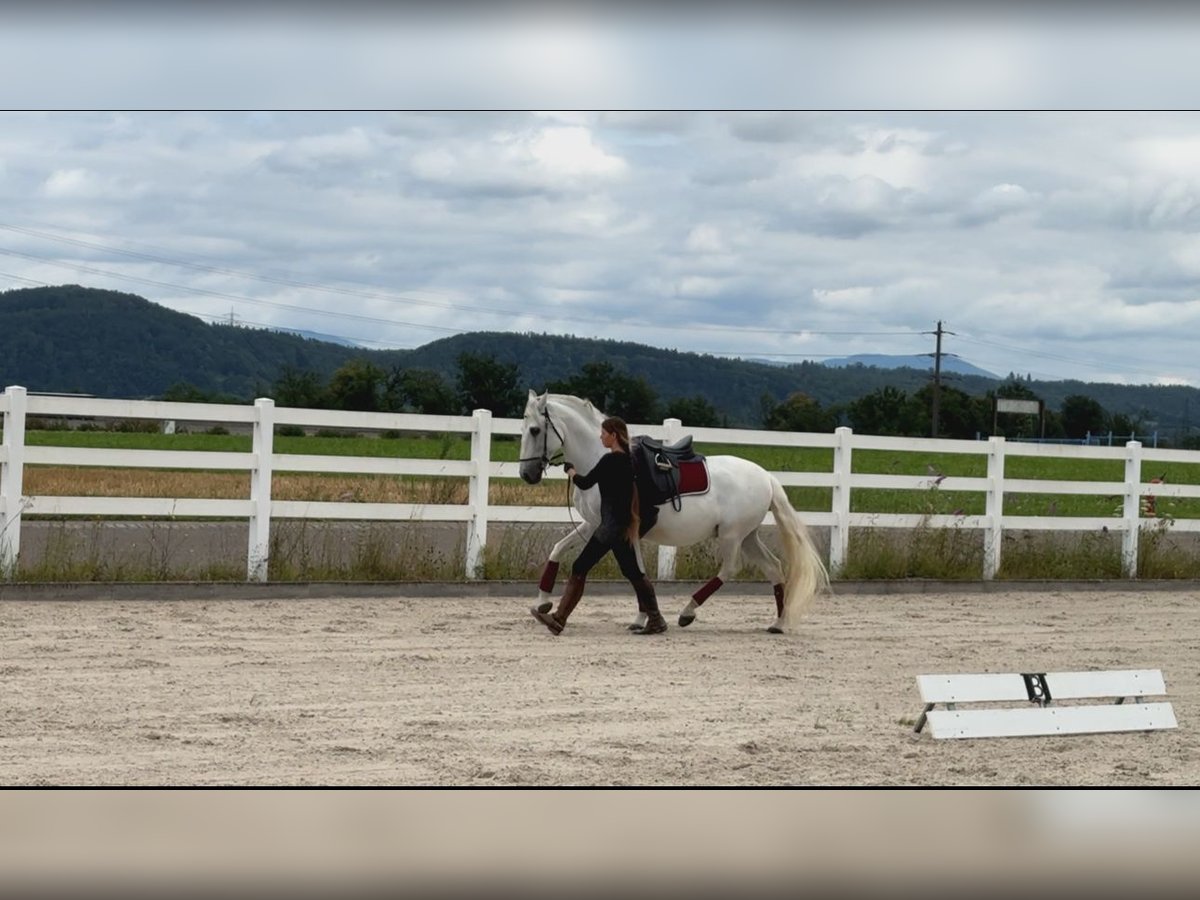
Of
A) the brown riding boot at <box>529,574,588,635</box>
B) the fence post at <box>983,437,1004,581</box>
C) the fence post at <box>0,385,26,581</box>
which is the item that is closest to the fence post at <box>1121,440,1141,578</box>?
the fence post at <box>983,437,1004,581</box>

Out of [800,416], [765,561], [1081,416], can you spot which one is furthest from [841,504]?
[1081,416]

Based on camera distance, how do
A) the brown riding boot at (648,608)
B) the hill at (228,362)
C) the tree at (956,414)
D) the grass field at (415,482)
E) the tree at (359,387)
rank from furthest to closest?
the tree at (956,414) < the hill at (228,362) < the tree at (359,387) < the grass field at (415,482) < the brown riding boot at (648,608)

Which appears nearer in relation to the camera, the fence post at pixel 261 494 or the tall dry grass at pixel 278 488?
the fence post at pixel 261 494

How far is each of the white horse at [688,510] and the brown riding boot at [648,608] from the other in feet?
1.32

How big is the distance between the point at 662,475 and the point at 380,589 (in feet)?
9.30

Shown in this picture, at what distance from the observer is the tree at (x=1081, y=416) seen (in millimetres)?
61250

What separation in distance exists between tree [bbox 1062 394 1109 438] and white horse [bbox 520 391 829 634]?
52.5 meters

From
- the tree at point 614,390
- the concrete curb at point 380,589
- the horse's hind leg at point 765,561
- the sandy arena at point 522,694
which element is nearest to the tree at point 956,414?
the tree at point 614,390

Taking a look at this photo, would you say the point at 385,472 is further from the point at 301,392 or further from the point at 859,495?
the point at 301,392

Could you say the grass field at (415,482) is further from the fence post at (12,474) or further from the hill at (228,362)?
the hill at (228,362)

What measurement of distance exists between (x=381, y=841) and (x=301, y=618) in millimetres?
6010

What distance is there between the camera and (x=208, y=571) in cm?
1264
